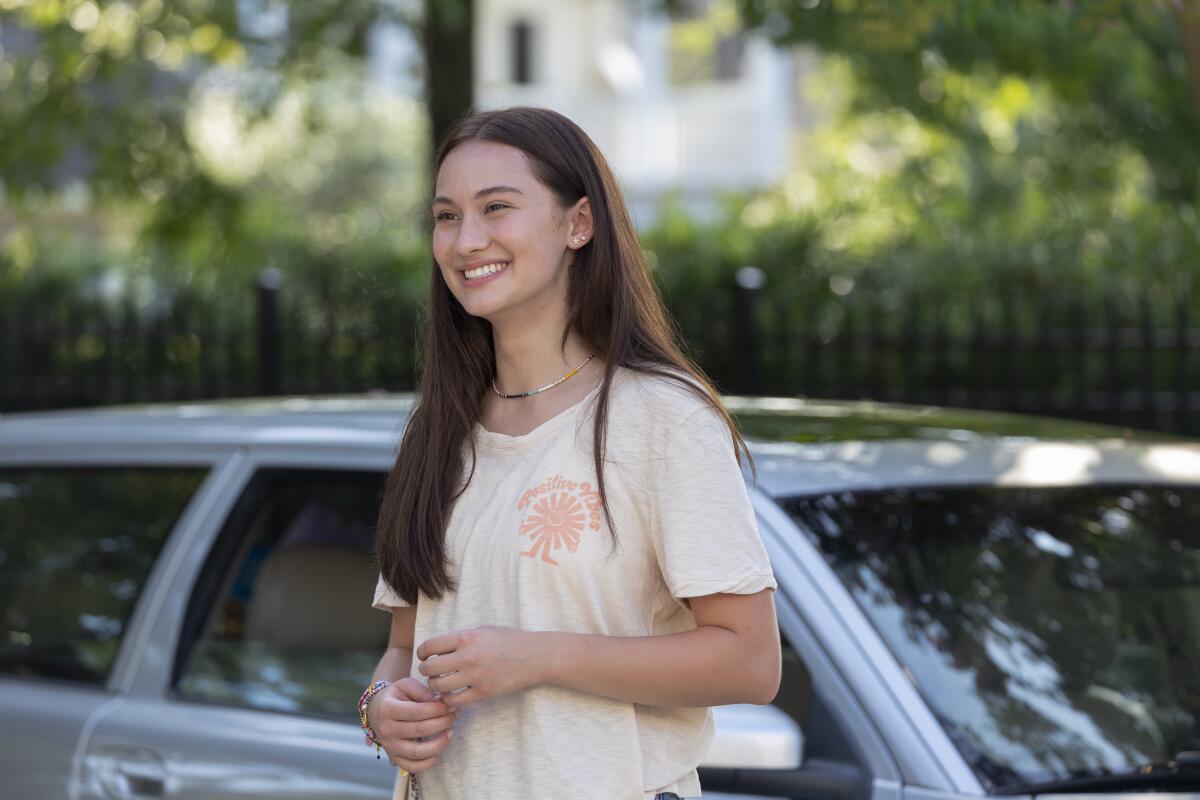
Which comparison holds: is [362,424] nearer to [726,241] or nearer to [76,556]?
[76,556]

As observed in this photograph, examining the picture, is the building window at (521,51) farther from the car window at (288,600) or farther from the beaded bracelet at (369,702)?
the beaded bracelet at (369,702)

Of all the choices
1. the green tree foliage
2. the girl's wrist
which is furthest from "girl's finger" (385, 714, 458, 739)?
the green tree foliage

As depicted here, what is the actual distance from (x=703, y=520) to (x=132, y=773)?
1.62 meters

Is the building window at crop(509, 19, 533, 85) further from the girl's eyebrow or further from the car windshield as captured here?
the girl's eyebrow

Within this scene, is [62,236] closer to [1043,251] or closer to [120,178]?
[120,178]

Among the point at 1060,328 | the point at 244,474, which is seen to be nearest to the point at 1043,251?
the point at 1060,328

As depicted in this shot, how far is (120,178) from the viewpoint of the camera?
980 centimetres

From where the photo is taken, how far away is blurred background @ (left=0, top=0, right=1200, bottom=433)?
24.9 feet

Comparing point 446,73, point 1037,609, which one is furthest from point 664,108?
point 1037,609

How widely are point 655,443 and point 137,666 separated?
166cm

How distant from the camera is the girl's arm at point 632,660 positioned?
1819mm

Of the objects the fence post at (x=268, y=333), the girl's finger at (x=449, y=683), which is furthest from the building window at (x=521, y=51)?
the girl's finger at (x=449, y=683)

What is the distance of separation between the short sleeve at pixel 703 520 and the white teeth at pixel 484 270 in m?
0.31

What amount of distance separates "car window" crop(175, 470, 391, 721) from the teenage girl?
1.06 meters
